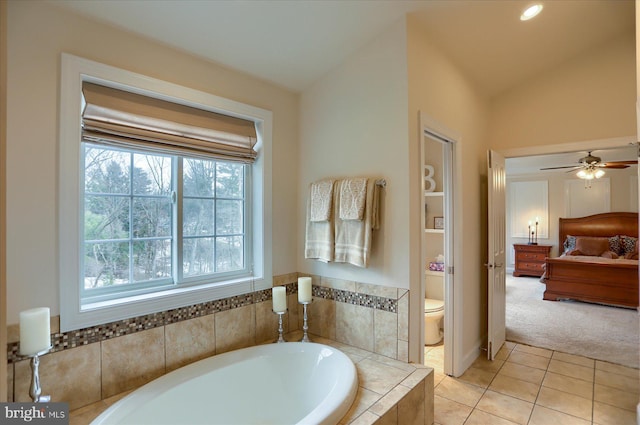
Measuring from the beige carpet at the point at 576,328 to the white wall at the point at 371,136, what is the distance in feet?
7.99

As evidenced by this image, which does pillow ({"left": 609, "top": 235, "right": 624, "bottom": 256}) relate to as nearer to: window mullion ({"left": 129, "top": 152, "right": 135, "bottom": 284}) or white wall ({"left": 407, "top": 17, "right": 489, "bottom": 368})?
white wall ({"left": 407, "top": 17, "right": 489, "bottom": 368})

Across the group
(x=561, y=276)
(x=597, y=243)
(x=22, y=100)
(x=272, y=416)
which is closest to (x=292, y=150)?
(x=22, y=100)

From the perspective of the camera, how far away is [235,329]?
2.27m

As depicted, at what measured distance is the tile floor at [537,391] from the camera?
86.9 inches

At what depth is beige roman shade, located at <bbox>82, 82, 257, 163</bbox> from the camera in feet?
5.61

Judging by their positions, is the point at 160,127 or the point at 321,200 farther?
the point at 321,200

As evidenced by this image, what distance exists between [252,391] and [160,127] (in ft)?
5.46

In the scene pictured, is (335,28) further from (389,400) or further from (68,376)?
(68,376)

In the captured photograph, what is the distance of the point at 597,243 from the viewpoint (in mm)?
6203

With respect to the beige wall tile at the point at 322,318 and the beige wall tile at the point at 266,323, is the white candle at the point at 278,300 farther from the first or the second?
the beige wall tile at the point at 322,318

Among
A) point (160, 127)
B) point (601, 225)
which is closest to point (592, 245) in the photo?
point (601, 225)

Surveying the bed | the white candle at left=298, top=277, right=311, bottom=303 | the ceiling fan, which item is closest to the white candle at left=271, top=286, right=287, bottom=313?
the white candle at left=298, top=277, right=311, bottom=303

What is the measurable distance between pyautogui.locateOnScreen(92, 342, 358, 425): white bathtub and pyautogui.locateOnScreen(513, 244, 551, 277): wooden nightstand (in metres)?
6.63

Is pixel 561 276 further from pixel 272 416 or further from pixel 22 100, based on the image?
pixel 22 100
